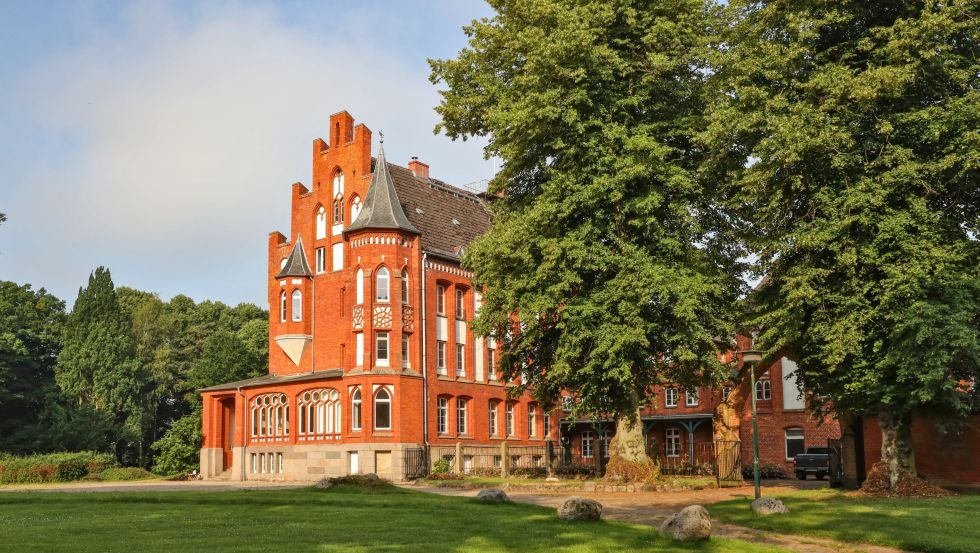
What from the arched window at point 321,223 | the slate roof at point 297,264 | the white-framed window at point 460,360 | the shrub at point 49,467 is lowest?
the shrub at point 49,467

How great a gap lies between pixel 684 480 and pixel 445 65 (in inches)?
606

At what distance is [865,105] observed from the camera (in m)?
20.6

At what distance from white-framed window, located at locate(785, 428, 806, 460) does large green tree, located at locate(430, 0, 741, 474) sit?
2056cm

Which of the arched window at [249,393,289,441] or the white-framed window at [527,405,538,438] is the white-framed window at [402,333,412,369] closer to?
the arched window at [249,393,289,441]

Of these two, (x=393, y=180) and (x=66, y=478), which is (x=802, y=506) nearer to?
(x=393, y=180)

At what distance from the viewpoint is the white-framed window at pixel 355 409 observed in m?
38.6

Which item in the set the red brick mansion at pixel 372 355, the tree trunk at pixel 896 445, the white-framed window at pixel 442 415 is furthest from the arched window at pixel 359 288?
the tree trunk at pixel 896 445

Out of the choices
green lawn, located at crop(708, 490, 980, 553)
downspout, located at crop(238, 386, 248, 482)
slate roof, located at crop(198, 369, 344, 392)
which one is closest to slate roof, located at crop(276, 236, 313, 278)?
slate roof, located at crop(198, 369, 344, 392)

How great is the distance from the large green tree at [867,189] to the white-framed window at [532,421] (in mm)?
25666

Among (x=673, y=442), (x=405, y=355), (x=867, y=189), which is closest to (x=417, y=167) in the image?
(x=405, y=355)

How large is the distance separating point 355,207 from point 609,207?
19.1 meters

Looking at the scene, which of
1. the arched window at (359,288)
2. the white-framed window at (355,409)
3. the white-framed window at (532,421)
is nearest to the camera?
the white-framed window at (355,409)

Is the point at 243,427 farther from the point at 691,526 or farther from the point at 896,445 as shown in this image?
the point at 691,526

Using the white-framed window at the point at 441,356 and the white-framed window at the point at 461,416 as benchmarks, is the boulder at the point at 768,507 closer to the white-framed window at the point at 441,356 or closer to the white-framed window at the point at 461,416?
the white-framed window at the point at 441,356
